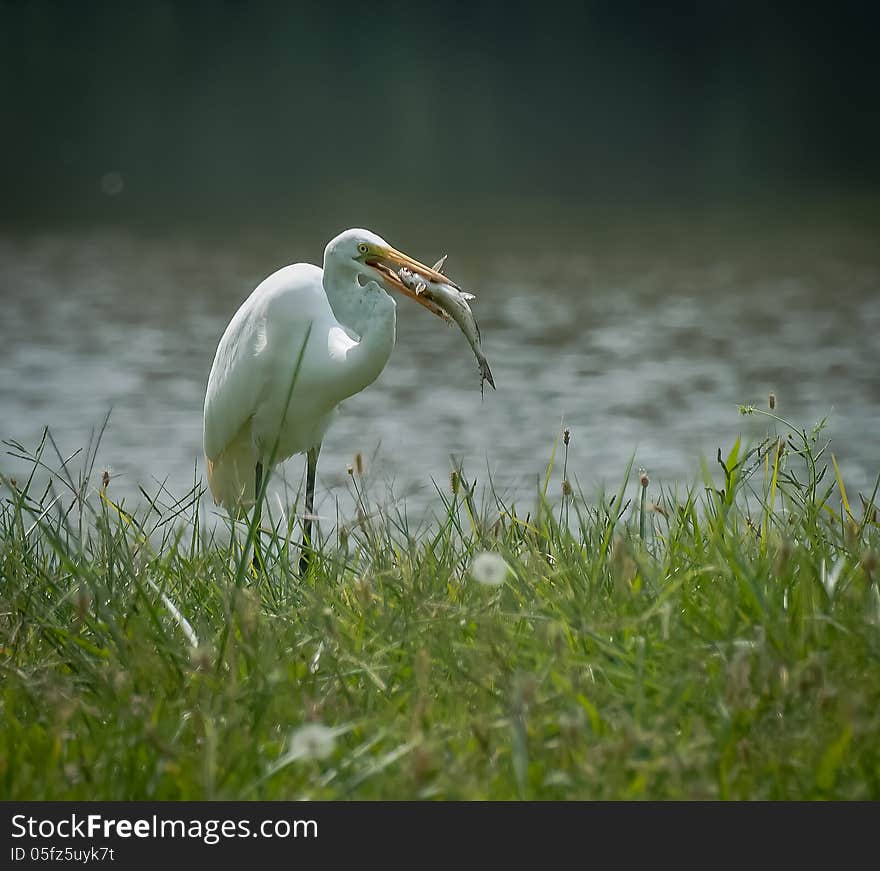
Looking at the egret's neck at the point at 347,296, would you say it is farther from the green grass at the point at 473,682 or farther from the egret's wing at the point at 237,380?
the green grass at the point at 473,682

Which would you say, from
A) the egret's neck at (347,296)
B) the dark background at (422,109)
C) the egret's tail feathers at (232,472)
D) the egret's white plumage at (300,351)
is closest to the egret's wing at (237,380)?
the egret's white plumage at (300,351)

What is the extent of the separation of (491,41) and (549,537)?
26.2 meters

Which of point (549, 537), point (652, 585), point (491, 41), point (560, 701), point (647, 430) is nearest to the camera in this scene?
point (560, 701)

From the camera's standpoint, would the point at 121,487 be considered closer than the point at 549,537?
No

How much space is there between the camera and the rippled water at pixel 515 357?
7.70m

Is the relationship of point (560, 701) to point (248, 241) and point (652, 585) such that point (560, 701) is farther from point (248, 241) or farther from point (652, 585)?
point (248, 241)

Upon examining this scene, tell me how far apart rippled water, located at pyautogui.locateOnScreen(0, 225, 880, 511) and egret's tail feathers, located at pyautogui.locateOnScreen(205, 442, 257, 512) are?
3.06 feet

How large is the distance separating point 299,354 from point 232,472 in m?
1.19

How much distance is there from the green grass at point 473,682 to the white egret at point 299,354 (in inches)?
30.7

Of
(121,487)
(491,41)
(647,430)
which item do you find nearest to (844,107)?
(491,41)

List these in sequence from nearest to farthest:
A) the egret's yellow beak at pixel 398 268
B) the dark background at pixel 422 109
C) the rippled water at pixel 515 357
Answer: the egret's yellow beak at pixel 398 268, the rippled water at pixel 515 357, the dark background at pixel 422 109

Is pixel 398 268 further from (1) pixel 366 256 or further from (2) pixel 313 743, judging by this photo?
(2) pixel 313 743

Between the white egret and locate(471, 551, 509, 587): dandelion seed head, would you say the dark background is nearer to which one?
the white egret

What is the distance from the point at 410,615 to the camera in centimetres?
237
